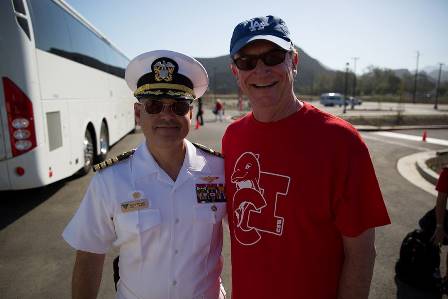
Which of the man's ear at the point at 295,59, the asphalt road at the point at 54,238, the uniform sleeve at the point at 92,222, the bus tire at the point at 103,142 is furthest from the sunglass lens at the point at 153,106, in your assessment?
the bus tire at the point at 103,142

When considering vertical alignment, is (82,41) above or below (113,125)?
above

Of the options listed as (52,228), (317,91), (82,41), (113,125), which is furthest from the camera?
(317,91)

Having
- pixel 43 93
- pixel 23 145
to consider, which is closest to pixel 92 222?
pixel 23 145

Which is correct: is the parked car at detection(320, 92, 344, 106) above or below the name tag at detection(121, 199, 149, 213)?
below

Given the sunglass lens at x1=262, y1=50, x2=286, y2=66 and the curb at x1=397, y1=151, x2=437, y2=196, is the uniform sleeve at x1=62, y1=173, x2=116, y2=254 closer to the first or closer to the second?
the sunglass lens at x1=262, y1=50, x2=286, y2=66

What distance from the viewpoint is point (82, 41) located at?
7.82 metres

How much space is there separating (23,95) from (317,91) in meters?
103

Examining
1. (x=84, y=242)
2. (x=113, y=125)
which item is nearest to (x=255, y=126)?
(x=84, y=242)

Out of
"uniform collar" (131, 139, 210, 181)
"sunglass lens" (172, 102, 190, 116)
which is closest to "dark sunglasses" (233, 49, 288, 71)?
"sunglass lens" (172, 102, 190, 116)

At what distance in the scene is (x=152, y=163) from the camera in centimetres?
200

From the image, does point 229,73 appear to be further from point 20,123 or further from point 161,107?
point 161,107

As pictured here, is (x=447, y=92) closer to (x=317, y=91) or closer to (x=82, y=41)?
(x=317, y=91)

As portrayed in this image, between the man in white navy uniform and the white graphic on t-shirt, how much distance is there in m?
0.17

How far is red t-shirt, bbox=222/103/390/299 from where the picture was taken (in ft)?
5.57
